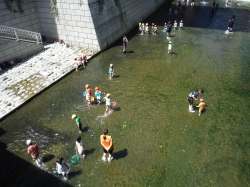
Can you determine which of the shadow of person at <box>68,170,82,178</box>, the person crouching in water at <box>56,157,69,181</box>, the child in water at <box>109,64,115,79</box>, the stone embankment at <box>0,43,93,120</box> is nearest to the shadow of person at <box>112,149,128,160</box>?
the shadow of person at <box>68,170,82,178</box>

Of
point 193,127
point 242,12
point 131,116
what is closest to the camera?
point 193,127

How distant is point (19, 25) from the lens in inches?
843

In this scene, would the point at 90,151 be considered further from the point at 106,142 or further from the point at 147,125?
the point at 147,125

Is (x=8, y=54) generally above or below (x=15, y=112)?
above

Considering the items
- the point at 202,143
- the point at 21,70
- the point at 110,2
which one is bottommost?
the point at 202,143

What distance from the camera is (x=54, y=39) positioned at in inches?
968

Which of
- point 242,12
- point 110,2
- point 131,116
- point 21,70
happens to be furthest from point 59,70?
point 242,12

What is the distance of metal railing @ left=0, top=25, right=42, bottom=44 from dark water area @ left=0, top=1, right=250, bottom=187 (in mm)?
6453

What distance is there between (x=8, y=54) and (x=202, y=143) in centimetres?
1859

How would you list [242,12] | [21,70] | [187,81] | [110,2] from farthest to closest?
1. [242,12]
2. [110,2]
3. [21,70]
4. [187,81]

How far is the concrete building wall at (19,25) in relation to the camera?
19.5m

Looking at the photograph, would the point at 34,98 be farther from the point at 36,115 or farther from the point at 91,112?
the point at 91,112

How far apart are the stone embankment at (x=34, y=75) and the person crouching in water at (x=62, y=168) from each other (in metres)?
6.89

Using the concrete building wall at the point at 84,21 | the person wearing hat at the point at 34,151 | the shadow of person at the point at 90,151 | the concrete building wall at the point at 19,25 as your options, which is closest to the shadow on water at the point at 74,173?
the shadow of person at the point at 90,151
